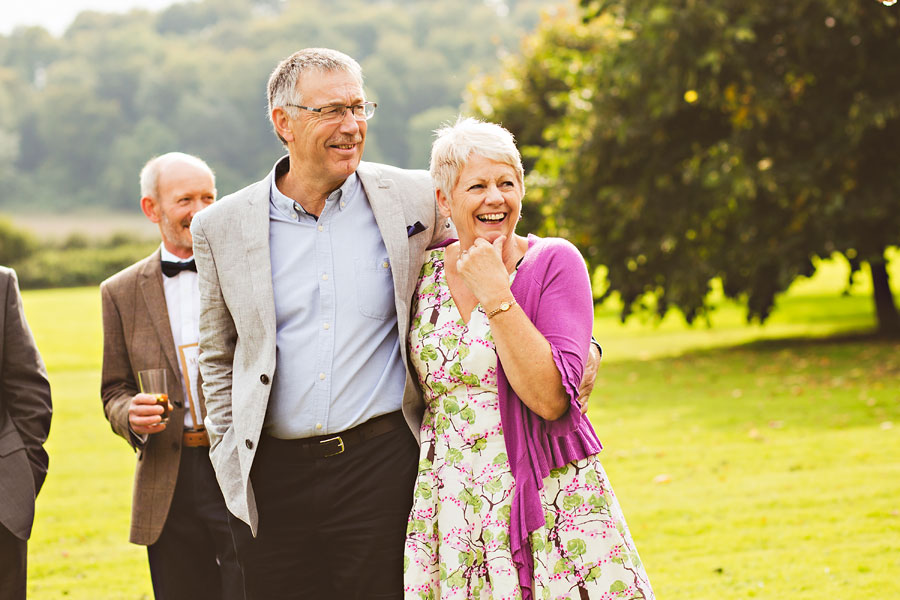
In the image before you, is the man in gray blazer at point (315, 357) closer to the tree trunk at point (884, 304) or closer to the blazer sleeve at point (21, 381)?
the blazer sleeve at point (21, 381)

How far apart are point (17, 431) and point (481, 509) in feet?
7.09

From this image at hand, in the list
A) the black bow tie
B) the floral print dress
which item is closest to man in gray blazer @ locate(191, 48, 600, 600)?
the floral print dress

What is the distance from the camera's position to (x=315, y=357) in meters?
3.73

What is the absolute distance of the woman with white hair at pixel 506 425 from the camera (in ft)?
10.6

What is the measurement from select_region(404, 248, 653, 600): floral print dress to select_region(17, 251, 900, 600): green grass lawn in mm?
3385

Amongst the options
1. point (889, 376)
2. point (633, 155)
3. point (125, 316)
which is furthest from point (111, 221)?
point (125, 316)

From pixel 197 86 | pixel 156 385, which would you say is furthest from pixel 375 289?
pixel 197 86

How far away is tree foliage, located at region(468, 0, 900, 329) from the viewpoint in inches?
615

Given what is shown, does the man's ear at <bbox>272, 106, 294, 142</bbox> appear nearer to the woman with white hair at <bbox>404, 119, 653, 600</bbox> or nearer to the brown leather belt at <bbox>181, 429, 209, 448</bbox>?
the woman with white hair at <bbox>404, 119, 653, 600</bbox>

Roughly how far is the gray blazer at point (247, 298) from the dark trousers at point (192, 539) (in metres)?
0.65

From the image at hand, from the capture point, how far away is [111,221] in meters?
88.1

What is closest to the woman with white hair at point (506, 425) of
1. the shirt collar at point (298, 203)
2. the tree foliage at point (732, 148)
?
the shirt collar at point (298, 203)

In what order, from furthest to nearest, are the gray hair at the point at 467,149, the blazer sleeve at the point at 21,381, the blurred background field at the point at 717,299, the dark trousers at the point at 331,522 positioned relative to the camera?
the blurred background field at the point at 717,299 < the blazer sleeve at the point at 21,381 < the dark trousers at the point at 331,522 < the gray hair at the point at 467,149

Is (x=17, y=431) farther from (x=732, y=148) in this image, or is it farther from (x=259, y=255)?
(x=732, y=148)
